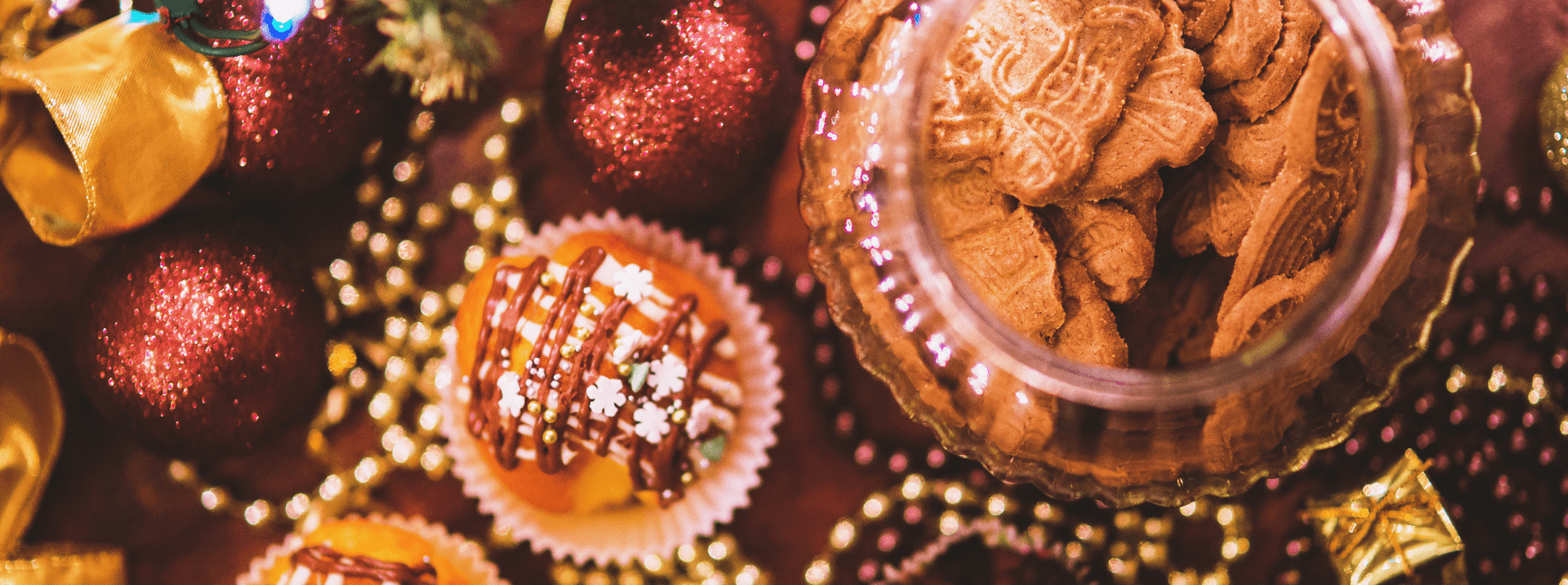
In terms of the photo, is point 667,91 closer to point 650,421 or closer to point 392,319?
point 650,421

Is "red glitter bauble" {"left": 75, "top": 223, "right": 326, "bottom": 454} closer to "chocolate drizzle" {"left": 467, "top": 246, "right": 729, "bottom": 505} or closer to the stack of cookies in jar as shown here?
"chocolate drizzle" {"left": 467, "top": 246, "right": 729, "bottom": 505}

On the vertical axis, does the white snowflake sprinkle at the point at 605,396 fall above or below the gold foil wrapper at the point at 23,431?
above

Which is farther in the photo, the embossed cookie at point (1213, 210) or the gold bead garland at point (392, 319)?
the gold bead garland at point (392, 319)

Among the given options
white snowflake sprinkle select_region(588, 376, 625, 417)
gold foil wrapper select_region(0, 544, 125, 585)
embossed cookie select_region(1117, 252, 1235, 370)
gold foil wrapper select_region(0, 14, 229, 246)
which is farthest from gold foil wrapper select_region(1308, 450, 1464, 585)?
gold foil wrapper select_region(0, 544, 125, 585)

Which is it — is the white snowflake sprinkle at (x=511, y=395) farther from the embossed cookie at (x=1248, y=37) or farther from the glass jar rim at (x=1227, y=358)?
the embossed cookie at (x=1248, y=37)

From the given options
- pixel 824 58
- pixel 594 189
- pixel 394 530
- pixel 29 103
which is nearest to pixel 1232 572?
pixel 824 58

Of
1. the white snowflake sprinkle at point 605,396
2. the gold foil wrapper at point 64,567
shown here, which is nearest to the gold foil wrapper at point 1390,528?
the white snowflake sprinkle at point 605,396
